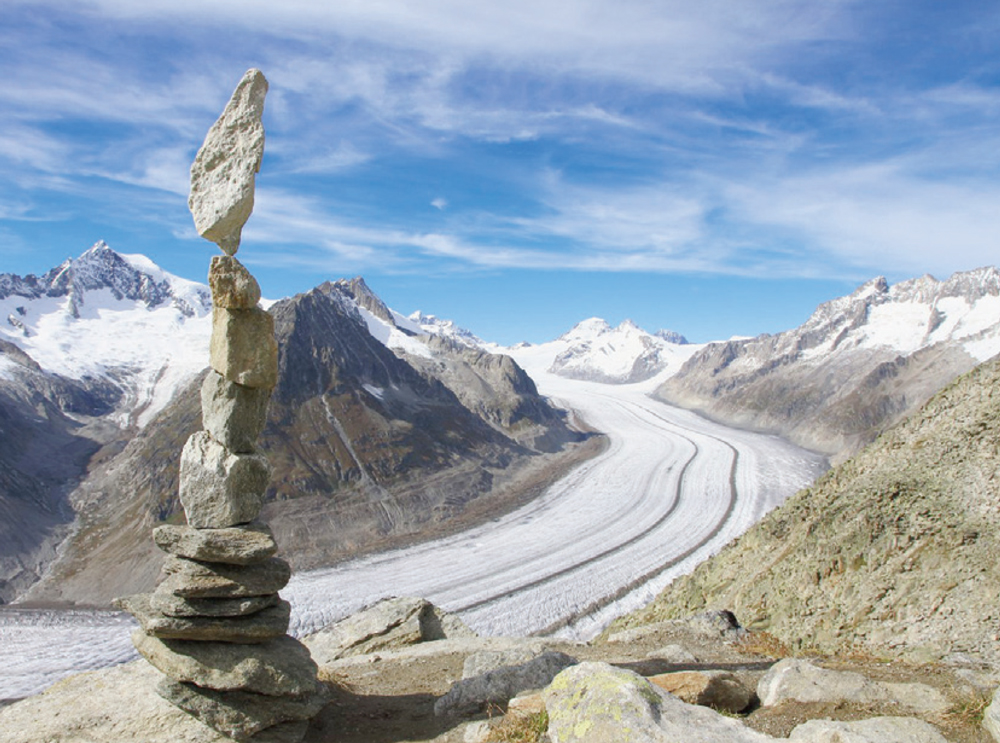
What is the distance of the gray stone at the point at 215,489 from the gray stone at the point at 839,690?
1140cm

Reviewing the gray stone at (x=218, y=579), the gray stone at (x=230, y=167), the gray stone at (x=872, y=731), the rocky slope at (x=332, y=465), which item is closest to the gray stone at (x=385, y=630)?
the gray stone at (x=218, y=579)

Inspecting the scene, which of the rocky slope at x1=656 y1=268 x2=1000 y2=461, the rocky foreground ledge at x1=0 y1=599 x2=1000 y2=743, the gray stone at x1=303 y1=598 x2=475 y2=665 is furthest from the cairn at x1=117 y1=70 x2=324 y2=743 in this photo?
the rocky slope at x1=656 y1=268 x2=1000 y2=461

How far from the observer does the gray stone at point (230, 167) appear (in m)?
14.0

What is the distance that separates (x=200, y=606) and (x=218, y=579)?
611 mm

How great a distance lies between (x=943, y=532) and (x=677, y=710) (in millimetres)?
14857

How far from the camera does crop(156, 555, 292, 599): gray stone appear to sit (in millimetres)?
12977

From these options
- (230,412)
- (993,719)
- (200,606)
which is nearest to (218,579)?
(200,606)

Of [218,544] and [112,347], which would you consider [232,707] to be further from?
[112,347]

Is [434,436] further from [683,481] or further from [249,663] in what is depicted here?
[249,663]

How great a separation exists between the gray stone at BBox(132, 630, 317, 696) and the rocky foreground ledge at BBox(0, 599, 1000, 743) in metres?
1.09

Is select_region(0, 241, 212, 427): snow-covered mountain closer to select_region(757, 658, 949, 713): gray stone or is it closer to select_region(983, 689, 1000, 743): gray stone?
select_region(757, 658, 949, 713): gray stone

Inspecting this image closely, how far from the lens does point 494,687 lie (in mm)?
13586

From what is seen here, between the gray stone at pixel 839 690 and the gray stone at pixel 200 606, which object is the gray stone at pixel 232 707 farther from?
the gray stone at pixel 839 690

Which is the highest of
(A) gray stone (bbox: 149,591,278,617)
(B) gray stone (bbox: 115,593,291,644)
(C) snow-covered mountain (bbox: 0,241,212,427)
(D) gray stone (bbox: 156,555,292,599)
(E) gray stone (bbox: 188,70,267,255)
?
(C) snow-covered mountain (bbox: 0,241,212,427)
